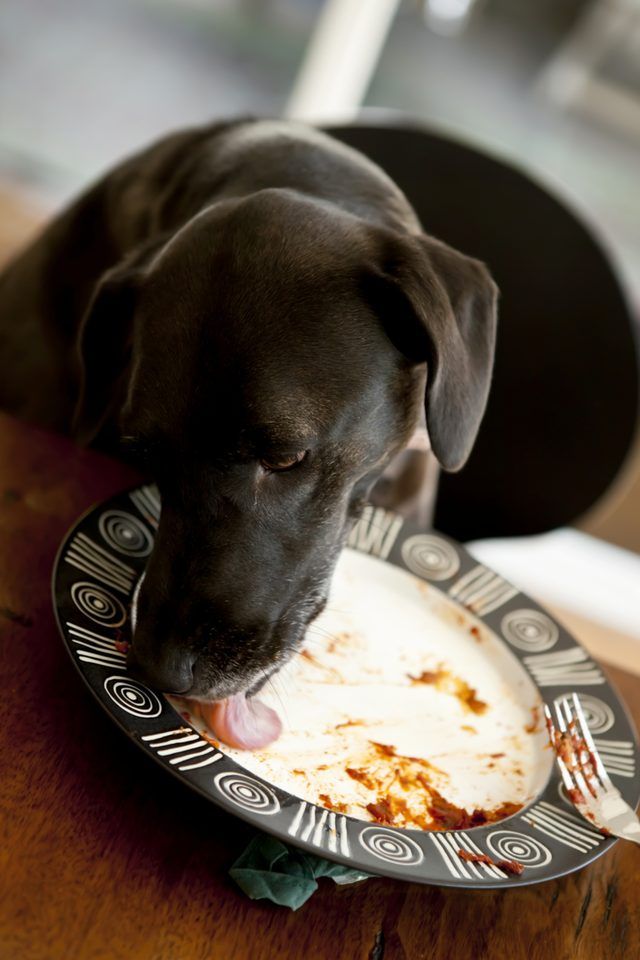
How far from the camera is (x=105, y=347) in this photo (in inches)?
50.2

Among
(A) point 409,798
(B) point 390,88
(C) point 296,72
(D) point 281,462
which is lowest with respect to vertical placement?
(C) point 296,72

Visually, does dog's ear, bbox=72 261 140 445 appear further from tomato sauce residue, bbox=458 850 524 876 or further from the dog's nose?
tomato sauce residue, bbox=458 850 524 876

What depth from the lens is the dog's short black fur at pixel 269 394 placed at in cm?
99

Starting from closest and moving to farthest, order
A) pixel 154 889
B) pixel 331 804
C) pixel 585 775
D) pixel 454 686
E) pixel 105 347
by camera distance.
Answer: pixel 154 889
pixel 331 804
pixel 585 775
pixel 454 686
pixel 105 347

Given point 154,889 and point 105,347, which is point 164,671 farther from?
point 105,347

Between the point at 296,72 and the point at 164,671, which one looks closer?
the point at 164,671

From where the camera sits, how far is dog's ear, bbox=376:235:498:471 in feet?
3.47

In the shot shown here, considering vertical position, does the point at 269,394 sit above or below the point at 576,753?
above

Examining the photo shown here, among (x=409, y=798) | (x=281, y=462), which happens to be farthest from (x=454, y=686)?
(x=281, y=462)

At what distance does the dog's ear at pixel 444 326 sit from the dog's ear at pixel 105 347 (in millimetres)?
336

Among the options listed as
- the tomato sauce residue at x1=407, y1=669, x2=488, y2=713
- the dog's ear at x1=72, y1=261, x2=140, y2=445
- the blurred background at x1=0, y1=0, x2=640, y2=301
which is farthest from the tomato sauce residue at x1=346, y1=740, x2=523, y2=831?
the blurred background at x1=0, y1=0, x2=640, y2=301

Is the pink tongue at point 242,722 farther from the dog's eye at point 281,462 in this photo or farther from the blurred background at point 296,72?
the blurred background at point 296,72

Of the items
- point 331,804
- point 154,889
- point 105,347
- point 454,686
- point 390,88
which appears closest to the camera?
point 154,889

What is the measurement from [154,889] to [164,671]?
8.8 inches
